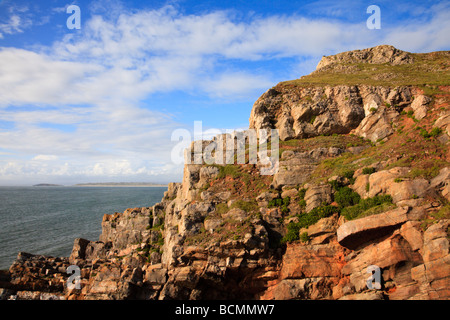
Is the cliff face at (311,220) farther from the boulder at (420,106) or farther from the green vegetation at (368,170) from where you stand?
the boulder at (420,106)

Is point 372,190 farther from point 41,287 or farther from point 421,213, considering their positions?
point 41,287

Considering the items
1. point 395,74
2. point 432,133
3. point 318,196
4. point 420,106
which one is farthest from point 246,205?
point 395,74

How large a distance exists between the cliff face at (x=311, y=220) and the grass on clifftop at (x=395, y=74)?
518mm

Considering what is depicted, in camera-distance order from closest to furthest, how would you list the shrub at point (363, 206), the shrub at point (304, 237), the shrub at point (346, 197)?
the shrub at point (363, 206) < the shrub at point (304, 237) < the shrub at point (346, 197)

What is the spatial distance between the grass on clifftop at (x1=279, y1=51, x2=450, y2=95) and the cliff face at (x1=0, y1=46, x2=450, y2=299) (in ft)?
1.70

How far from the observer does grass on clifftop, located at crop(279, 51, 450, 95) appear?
31.9 meters

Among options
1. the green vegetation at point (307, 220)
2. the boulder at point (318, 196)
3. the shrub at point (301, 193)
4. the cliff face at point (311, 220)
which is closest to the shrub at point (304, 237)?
the cliff face at point (311, 220)

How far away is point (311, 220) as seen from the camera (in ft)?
67.3

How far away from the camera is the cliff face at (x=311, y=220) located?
1599 centimetres

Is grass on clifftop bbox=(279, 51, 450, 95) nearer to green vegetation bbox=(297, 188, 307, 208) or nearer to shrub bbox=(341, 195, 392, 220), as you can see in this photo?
shrub bbox=(341, 195, 392, 220)

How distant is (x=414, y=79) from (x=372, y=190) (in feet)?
77.3

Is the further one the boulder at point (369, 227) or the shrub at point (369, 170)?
the shrub at point (369, 170)

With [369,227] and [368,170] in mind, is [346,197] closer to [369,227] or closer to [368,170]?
[368,170]
